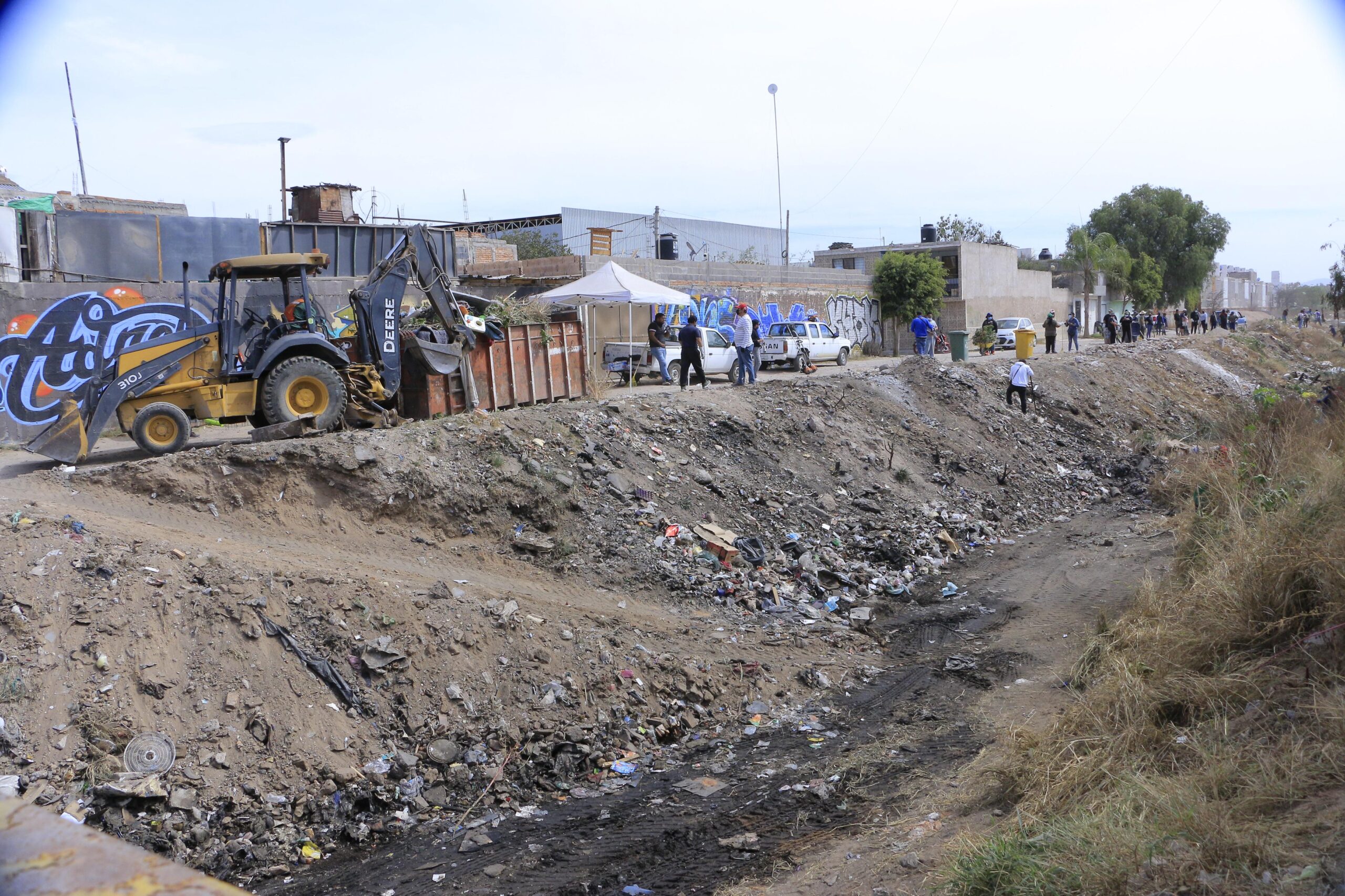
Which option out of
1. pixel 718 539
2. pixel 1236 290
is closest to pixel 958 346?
pixel 718 539

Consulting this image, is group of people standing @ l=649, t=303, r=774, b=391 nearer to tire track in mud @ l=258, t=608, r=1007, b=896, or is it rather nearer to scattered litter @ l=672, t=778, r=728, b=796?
tire track in mud @ l=258, t=608, r=1007, b=896

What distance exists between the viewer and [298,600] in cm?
747

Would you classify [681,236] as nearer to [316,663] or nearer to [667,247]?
[667,247]

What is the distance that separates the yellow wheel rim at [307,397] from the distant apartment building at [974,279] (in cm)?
3049

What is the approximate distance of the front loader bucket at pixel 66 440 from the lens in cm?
1033

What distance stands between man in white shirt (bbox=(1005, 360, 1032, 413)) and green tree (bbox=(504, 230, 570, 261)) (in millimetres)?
17233

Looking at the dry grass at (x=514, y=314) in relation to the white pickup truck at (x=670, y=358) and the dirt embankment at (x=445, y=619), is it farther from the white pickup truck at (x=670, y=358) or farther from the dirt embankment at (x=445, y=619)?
the white pickup truck at (x=670, y=358)

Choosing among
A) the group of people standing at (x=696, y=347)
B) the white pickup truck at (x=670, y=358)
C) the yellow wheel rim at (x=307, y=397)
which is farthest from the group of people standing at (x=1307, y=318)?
the yellow wheel rim at (x=307, y=397)

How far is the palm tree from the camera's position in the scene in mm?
53656

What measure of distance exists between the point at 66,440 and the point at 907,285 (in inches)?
1261

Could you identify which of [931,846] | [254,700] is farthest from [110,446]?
[931,846]

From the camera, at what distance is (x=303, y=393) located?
11.5 meters

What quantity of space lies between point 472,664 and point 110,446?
311 inches

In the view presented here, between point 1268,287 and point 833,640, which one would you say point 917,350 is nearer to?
point 833,640
